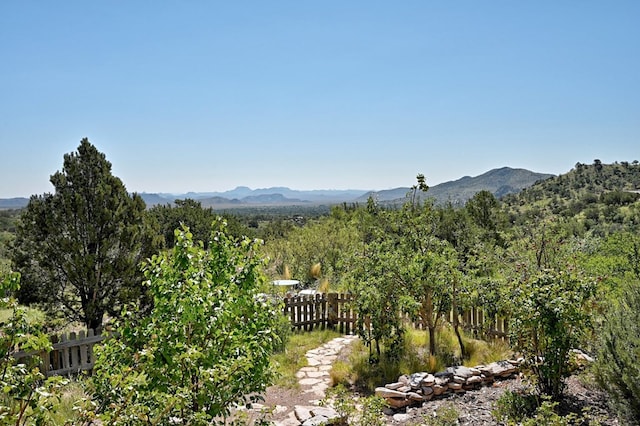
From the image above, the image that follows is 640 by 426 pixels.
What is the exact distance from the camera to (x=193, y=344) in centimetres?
323

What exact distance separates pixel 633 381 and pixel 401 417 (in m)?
2.64

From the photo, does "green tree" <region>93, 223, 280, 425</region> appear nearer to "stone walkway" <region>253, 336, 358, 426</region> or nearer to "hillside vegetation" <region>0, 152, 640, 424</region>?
"hillside vegetation" <region>0, 152, 640, 424</region>

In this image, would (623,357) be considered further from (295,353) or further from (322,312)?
(322,312)

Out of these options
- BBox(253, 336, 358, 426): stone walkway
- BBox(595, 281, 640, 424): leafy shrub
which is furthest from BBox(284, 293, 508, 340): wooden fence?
BBox(595, 281, 640, 424): leafy shrub

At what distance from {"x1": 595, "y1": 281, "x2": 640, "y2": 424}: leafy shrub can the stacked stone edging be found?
1.30 metres

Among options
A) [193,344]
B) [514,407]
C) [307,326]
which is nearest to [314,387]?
[514,407]

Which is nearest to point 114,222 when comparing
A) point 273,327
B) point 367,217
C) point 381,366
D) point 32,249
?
point 32,249

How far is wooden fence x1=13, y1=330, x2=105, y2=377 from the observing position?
7.35m

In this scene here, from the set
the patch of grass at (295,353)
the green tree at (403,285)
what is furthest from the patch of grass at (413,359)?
the patch of grass at (295,353)

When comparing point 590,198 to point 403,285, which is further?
point 590,198

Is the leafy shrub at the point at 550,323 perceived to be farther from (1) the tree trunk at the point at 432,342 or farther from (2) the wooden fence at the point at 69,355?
(2) the wooden fence at the point at 69,355

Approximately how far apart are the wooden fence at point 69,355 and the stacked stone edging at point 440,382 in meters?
4.76

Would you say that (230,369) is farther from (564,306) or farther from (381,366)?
(381,366)

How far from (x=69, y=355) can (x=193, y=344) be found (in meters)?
5.82
